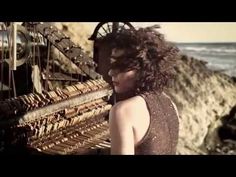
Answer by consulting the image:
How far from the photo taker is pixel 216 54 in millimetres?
3723

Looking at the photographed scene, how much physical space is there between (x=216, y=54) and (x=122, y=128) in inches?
52.5

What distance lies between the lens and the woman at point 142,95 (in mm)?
2836

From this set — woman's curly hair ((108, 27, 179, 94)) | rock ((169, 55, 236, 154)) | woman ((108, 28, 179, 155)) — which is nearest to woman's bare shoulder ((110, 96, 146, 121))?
woman ((108, 28, 179, 155))

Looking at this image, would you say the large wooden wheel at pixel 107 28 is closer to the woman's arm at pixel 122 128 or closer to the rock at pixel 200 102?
the rock at pixel 200 102

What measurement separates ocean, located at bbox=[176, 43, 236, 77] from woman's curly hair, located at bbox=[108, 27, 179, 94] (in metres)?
0.40

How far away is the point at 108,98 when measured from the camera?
3.50m

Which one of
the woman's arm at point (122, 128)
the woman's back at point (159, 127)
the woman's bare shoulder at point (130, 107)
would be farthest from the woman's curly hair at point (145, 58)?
the woman's arm at point (122, 128)

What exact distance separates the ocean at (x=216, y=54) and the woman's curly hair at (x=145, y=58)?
40 cm

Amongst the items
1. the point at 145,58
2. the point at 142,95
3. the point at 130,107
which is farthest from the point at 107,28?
the point at 130,107

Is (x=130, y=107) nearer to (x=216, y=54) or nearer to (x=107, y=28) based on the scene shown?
(x=107, y=28)

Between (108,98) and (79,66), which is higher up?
(79,66)
